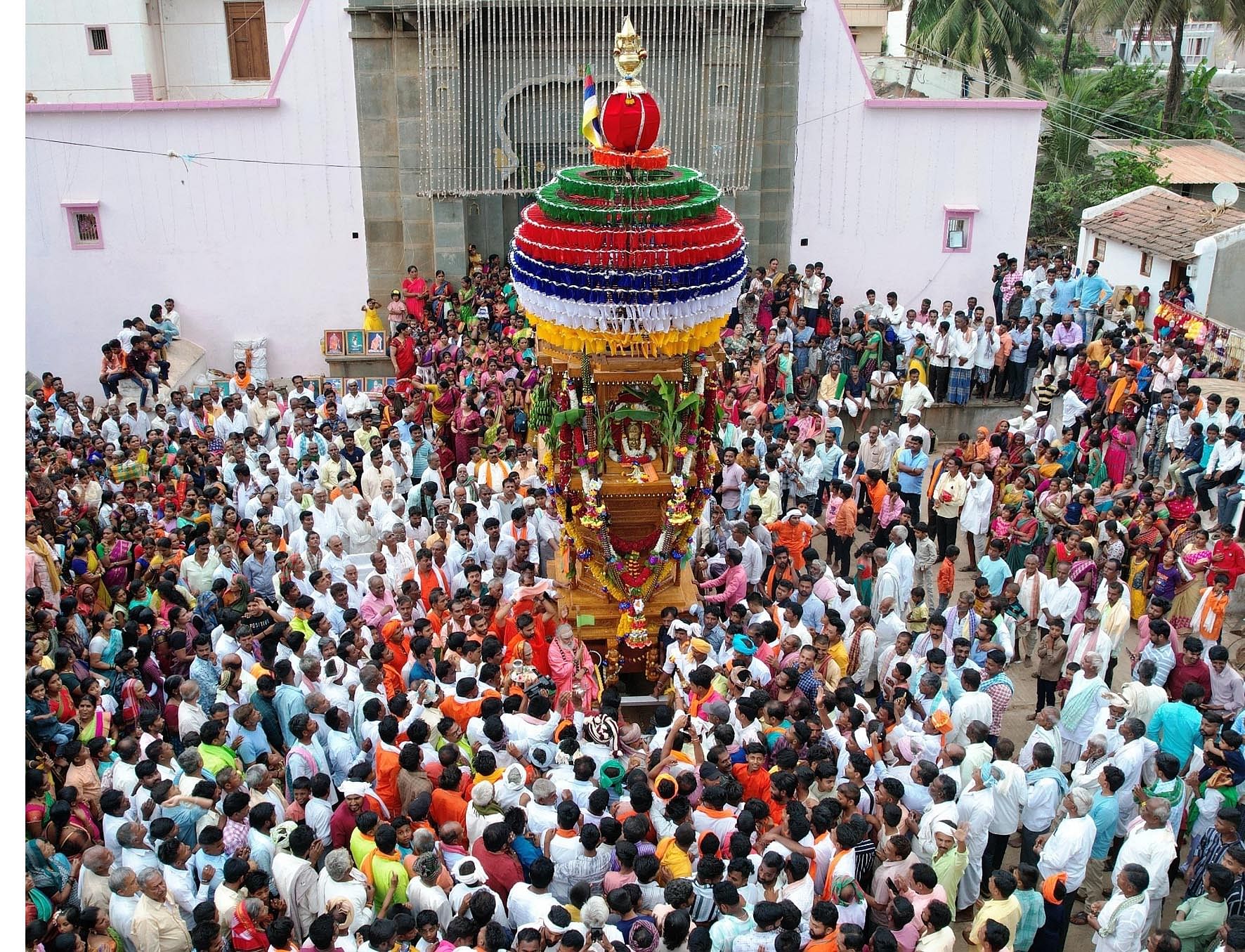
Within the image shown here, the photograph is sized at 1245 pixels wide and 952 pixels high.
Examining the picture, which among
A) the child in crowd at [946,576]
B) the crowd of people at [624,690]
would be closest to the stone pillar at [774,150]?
the crowd of people at [624,690]

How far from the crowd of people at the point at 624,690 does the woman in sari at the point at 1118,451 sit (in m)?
0.07

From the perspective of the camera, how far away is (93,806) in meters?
6.47

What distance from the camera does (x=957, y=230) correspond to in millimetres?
16531

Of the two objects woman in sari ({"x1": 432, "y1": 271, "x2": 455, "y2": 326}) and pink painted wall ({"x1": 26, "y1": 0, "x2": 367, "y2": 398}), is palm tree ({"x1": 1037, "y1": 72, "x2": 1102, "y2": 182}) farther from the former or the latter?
pink painted wall ({"x1": 26, "y1": 0, "x2": 367, "y2": 398})

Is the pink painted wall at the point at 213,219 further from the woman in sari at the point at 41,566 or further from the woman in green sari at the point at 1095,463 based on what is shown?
the woman in green sari at the point at 1095,463

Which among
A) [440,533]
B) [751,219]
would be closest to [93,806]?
[440,533]

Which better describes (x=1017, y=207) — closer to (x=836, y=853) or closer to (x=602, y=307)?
(x=602, y=307)

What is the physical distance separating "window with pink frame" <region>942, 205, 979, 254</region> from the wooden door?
11.2m

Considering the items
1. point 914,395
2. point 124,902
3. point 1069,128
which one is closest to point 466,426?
point 914,395

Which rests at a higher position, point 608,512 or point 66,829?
point 608,512

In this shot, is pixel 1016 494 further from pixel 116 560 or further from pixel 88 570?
pixel 88 570

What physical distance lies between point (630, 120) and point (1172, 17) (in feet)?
61.2

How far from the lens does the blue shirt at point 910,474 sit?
10.8m

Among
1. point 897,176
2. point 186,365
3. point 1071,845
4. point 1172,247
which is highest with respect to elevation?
point 897,176
